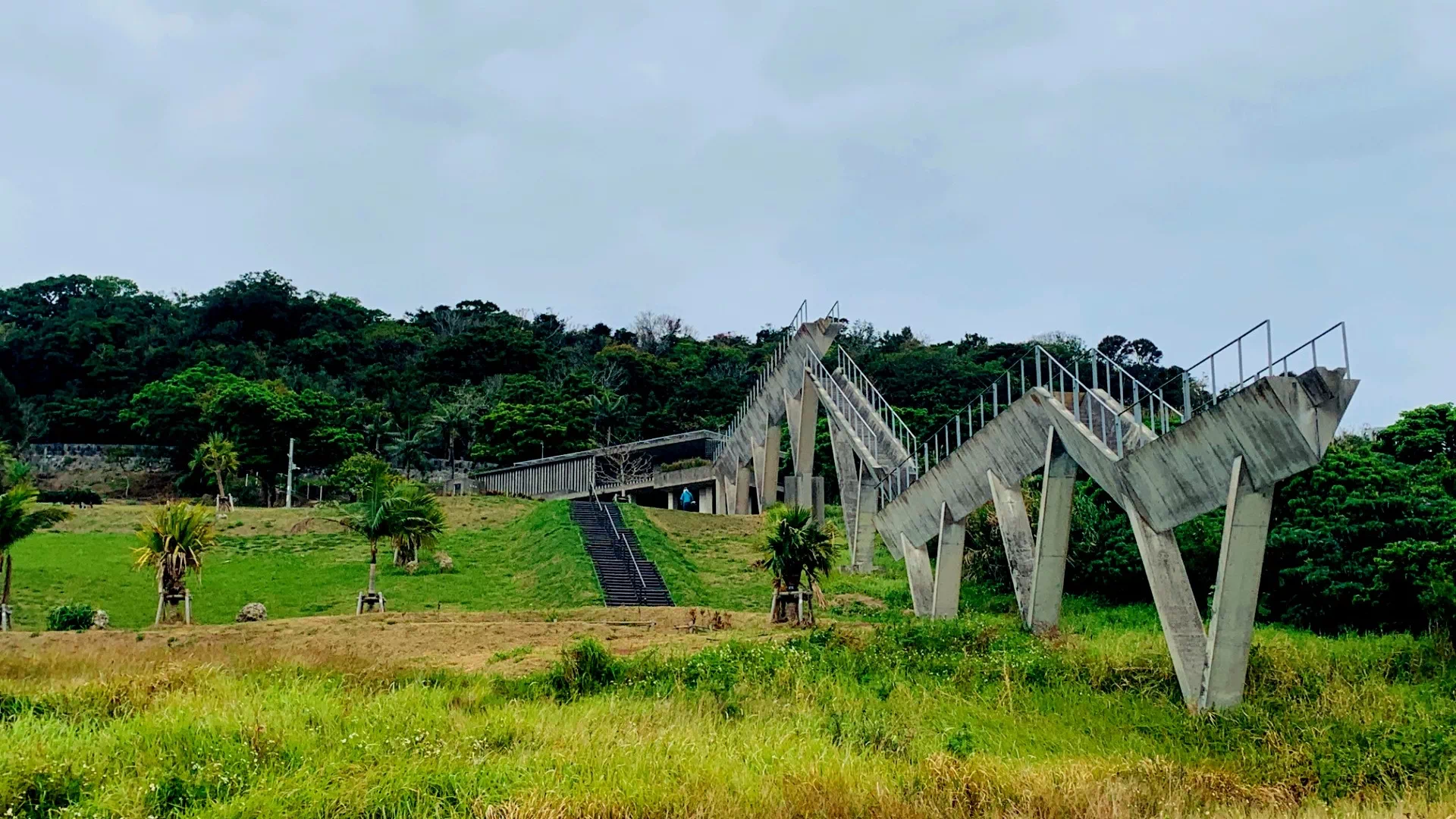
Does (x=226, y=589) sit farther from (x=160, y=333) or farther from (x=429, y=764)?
(x=160, y=333)

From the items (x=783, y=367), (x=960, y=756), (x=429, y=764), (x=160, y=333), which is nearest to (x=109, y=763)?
(x=429, y=764)

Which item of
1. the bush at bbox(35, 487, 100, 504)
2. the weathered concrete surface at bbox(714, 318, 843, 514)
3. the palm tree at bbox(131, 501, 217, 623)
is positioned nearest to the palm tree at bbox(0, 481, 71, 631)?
the palm tree at bbox(131, 501, 217, 623)

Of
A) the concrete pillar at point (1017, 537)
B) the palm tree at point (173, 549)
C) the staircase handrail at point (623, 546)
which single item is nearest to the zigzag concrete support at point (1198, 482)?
the concrete pillar at point (1017, 537)

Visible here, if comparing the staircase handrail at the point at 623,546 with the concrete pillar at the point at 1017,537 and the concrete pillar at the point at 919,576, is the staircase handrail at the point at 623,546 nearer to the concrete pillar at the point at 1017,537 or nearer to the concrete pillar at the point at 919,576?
the concrete pillar at the point at 919,576

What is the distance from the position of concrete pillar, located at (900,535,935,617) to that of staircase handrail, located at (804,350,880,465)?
479 centimetres

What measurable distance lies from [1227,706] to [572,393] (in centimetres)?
5292

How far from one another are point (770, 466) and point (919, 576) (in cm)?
2125

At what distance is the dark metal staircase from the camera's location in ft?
102

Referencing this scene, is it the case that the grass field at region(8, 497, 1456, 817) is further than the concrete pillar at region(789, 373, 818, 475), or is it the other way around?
the concrete pillar at region(789, 373, 818, 475)

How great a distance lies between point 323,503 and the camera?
48.8 m

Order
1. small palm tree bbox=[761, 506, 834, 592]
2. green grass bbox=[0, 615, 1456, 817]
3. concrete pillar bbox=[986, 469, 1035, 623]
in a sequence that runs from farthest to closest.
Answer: small palm tree bbox=[761, 506, 834, 592] → concrete pillar bbox=[986, 469, 1035, 623] → green grass bbox=[0, 615, 1456, 817]

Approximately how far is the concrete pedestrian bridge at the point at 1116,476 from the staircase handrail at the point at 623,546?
6482 millimetres

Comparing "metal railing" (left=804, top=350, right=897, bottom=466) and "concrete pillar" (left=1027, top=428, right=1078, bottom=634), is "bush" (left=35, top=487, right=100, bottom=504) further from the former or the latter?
"concrete pillar" (left=1027, top=428, right=1078, bottom=634)

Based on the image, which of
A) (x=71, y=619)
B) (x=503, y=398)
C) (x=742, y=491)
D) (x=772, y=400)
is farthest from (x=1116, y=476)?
(x=503, y=398)
